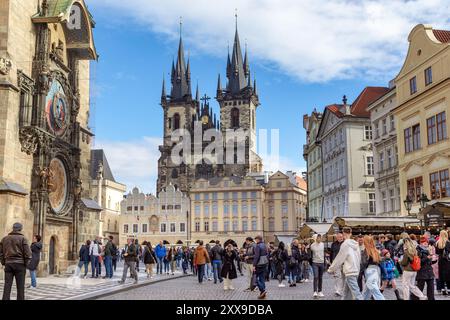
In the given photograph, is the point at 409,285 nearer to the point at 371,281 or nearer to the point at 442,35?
the point at 371,281

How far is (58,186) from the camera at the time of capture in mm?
24500

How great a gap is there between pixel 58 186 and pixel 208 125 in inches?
4007

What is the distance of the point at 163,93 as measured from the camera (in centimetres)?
12900

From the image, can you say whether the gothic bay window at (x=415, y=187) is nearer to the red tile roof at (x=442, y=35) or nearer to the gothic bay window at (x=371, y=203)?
the red tile roof at (x=442, y=35)

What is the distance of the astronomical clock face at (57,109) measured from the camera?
2339 centimetres

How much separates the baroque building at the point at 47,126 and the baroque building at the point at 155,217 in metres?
65.8

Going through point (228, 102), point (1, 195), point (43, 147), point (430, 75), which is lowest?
point (1, 195)

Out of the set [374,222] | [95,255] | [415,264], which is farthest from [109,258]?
[415,264]

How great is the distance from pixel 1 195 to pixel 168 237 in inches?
2959

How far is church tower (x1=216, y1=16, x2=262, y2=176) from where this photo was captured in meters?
118
